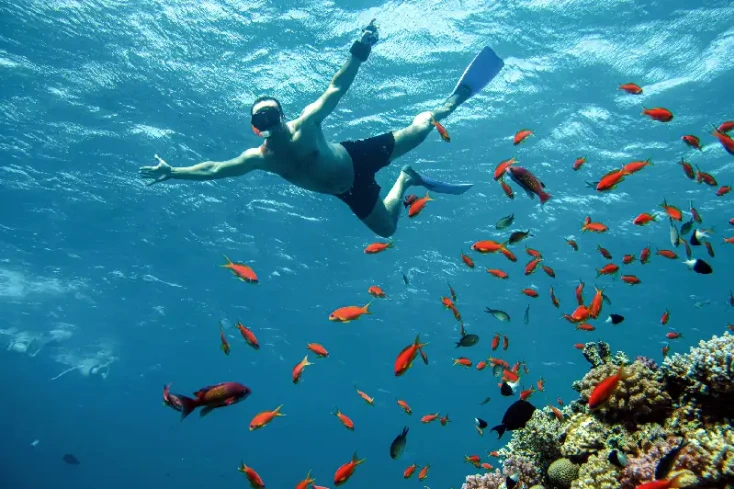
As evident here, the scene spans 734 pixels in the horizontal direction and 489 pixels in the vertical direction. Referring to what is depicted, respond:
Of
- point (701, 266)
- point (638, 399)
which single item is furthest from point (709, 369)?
point (701, 266)

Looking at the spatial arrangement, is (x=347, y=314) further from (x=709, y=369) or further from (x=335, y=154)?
(x=709, y=369)

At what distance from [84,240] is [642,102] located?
30204 mm

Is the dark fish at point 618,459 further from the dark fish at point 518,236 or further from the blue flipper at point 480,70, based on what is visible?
the blue flipper at point 480,70

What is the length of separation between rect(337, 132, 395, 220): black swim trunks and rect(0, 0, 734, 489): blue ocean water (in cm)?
591

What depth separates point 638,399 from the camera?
15.6ft

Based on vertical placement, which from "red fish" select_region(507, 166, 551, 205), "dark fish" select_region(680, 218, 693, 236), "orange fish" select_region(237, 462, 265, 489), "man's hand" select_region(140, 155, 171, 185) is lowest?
"orange fish" select_region(237, 462, 265, 489)

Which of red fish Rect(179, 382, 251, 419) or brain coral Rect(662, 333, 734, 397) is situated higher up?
brain coral Rect(662, 333, 734, 397)

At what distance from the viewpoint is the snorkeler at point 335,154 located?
6.89 meters

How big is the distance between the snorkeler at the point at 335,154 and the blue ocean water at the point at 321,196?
5.50 meters

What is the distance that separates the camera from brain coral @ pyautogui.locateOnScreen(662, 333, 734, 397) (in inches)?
164

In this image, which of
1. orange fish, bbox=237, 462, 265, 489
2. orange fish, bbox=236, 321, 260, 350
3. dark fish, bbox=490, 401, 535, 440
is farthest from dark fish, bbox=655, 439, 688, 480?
orange fish, bbox=237, 462, 265, 489

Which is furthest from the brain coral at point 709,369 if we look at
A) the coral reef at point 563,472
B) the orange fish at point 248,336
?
the orange fish at point 248,336

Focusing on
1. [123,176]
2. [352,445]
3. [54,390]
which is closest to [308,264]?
[123,176]

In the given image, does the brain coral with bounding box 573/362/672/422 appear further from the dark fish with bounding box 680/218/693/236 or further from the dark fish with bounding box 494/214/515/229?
the dark fish with bounding box 680/218/693/236
